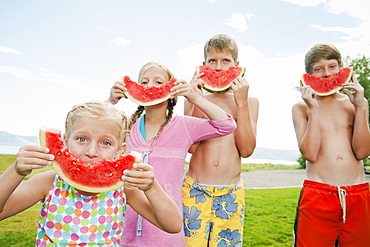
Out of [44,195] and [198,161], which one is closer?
[44,195]

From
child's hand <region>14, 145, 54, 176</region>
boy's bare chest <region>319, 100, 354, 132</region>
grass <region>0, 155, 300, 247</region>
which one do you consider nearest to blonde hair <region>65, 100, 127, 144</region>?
child's hand <region>14, 145, 54, 176</region>

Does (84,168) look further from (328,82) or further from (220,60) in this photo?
(328,82)

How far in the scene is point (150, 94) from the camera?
9.70ft

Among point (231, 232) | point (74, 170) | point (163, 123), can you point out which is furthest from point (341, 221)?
point (74, 170)

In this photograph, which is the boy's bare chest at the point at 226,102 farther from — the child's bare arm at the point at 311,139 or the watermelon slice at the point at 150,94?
the child's bare arm at the point at 311,139

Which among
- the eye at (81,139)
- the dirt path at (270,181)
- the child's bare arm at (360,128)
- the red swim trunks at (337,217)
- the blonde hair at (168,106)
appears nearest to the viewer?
the eye at (81,139)

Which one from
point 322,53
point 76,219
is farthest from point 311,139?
point 76,219

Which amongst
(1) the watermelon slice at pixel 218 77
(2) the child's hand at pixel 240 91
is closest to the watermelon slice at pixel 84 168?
(2) the child's hand at pixel 240 91

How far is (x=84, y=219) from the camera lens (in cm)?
191

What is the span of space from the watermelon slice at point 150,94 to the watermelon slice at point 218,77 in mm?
729

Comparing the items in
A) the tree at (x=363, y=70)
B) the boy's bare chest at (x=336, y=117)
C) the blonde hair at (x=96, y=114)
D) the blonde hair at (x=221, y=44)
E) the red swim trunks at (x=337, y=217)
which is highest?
the tree at (x=363, y=70)

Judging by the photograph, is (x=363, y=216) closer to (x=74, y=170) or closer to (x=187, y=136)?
(x=187, y=136)

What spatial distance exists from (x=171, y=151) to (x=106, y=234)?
40.7 inches

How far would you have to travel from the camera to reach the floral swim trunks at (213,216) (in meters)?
2.90
